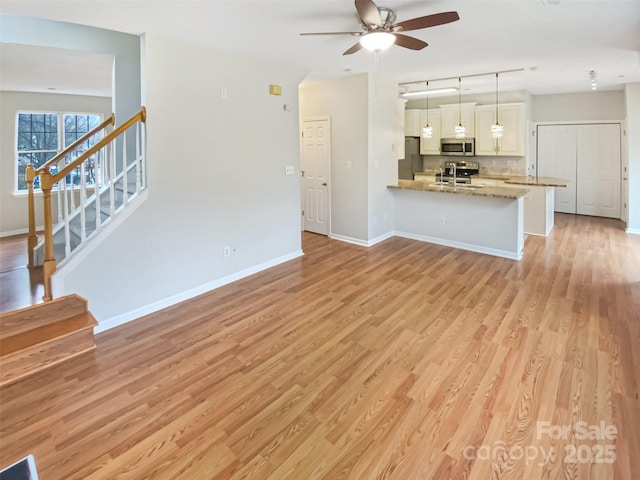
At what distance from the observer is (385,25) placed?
9.22 ft

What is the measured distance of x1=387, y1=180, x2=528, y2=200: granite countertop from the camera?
17.2 ft

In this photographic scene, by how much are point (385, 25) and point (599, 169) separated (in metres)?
7.43

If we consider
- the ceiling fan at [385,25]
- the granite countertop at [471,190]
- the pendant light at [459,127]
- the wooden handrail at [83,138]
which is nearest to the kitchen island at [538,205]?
the granite countertop at [471,190]

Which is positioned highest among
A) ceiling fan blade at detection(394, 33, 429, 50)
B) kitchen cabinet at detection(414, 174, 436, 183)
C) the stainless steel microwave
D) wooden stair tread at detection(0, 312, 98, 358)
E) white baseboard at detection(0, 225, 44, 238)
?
the stainless steel microwave

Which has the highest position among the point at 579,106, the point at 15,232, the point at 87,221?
the point at 579,106

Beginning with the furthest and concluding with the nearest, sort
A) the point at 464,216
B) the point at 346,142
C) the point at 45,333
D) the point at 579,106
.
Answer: the point at 579,106, the point at 346,142, the point at 464,216, the point at 45,333

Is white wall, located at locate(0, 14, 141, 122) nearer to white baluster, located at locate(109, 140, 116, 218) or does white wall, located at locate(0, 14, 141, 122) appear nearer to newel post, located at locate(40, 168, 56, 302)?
white baluster, located at locate(109, 140, 116, 218)

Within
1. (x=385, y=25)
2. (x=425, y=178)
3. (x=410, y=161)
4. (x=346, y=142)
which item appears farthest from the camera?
(x=410, y=161)

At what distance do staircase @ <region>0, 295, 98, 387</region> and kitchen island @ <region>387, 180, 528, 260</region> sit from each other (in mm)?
4931

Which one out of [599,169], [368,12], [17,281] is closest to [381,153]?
[368,12]

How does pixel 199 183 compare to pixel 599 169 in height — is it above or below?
below

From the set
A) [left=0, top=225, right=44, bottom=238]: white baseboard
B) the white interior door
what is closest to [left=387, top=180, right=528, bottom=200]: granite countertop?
the white interior door

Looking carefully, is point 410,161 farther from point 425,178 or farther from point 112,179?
point 112,179

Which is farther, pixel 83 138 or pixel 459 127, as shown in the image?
pixel 459 127
